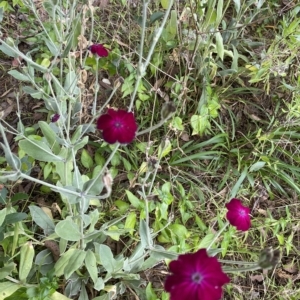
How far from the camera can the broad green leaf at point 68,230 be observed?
95 cm

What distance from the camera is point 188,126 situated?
154 centimetres

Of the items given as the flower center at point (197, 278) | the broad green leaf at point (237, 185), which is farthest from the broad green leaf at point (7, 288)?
the broad green leaf at point (237, 185)

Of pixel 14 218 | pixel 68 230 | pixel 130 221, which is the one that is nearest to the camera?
pixel 68 230

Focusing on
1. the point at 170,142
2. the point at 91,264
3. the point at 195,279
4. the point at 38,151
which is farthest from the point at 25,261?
the point at 170,142

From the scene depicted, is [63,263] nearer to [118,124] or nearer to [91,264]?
[91,264]

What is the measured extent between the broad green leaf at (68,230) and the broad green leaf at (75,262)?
0.05 meters

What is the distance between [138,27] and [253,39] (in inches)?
19.2

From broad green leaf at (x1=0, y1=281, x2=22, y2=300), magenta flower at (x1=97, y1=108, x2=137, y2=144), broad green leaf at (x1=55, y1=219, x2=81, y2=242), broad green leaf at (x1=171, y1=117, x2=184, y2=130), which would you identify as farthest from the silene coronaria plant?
broad green leaf at (x1=171, y1=117, x2=184, y2=130)

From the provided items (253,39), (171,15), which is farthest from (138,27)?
(253,39)

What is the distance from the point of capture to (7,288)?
3.21 feet

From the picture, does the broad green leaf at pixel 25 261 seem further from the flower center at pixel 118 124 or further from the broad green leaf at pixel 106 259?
the flower center at pixel 118 124

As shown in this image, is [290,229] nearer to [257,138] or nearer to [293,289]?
[293,289]

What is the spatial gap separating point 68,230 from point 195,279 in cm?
46

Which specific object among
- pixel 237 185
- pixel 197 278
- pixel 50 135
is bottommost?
A: pixel 237 185
